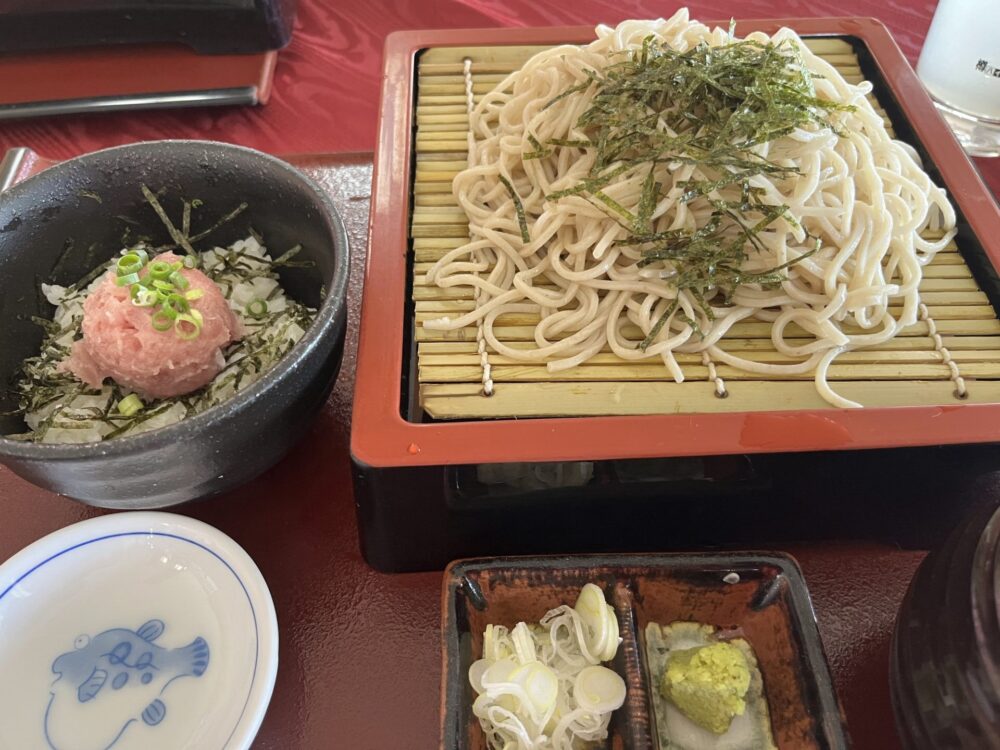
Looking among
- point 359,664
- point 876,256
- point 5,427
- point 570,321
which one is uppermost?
point 876,256

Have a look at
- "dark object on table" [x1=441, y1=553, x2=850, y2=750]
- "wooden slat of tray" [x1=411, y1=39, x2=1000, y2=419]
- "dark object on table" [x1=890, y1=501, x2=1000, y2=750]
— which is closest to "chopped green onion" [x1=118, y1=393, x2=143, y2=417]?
"wooden slat of tray" [x1=411, y1=39, x2=1000, y2=419]

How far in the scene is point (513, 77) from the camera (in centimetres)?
155

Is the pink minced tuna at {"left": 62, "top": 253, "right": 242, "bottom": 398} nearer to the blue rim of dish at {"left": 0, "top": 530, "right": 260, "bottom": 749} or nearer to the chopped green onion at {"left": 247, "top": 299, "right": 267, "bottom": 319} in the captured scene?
the chopped green onion at {"left": 247, "top": 299, "right": 267, "bottom": 319}

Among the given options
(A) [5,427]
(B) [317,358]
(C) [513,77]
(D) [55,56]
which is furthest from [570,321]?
(D) [55,56]

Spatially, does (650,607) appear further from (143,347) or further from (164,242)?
(164,242)

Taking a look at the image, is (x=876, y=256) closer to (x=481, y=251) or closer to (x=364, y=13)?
(x=481, y=251)

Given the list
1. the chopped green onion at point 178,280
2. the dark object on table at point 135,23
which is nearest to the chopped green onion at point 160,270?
the chopped green onion at point 178,280

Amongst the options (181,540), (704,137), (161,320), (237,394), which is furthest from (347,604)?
(704,137)

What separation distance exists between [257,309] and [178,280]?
0.16 meters

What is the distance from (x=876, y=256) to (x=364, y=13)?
1808mm

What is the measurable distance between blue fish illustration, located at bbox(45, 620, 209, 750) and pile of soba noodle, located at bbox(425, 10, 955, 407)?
574 mm

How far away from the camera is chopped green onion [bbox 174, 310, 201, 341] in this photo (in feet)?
3.65

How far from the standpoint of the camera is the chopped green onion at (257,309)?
129cm

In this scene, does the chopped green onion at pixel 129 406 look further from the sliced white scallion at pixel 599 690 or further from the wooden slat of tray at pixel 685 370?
the sliced white scallion at pixel 599 690
